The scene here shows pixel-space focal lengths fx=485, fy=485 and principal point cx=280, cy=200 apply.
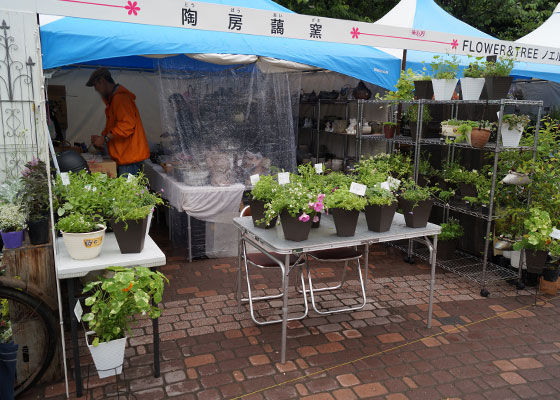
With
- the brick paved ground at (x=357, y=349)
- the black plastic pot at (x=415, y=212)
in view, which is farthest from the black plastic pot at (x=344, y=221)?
the brick paved ground at (x=357, y=349)

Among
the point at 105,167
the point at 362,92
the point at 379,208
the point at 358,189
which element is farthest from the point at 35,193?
the point at 362,92

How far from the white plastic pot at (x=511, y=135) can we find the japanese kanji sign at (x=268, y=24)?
3.34 feet

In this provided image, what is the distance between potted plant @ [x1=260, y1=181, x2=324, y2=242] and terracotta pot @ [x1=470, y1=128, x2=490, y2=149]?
2.12 m

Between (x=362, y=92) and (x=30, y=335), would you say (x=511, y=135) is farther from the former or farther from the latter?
(x=30, y=335)

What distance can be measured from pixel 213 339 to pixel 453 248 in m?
3.02

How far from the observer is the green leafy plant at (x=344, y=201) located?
3373 mm

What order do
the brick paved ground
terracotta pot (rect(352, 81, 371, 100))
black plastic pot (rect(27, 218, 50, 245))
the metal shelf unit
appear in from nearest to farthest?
black plastic pot (rect(27, 218, 50, 245))
the brick paved ground
the metal shelf unit
terracotta pot (rect(352, 81, 371, 100))

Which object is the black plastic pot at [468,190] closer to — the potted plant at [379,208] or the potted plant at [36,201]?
the potted plant at [379,208]

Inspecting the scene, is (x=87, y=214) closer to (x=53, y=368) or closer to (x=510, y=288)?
(x=53, y=368)

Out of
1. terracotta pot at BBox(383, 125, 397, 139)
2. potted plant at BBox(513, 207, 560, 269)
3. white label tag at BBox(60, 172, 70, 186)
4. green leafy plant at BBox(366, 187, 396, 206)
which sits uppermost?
terracotta pot at BBox(383, 125, 397, 139)

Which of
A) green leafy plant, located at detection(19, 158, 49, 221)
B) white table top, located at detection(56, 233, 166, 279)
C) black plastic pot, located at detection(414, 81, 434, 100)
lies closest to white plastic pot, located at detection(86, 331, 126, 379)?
white table top, located at detection(56, 233, 166, 279)

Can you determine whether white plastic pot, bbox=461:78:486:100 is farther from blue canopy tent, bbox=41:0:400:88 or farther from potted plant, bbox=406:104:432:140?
blue canopy tent, bbox=41:0:400:88

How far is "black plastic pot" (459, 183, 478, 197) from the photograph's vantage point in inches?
194

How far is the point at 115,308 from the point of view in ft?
8.73
